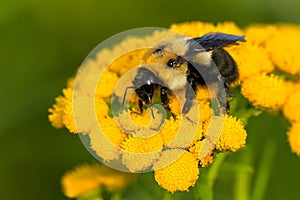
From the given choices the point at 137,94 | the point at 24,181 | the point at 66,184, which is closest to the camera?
the point at 137,94

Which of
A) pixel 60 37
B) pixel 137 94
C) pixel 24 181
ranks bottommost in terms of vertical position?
pixel 24 181

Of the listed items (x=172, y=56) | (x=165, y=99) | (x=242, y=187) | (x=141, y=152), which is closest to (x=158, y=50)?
(x=172, y=56)

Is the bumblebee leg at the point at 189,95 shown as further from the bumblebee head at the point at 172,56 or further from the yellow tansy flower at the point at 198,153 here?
the yellow tansy flower at the point at 198,153

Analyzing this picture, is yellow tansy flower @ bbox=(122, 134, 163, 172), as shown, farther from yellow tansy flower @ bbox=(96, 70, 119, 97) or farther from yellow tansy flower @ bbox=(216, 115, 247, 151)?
yellow tansy flower @ bbox=(96, 70, 119, 97)

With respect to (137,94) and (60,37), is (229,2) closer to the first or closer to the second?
(60,37)

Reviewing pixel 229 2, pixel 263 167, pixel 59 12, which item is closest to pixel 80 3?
pixel 59 12

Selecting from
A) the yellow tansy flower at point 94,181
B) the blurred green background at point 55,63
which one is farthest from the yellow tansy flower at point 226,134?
the blurred green background at point 55,63

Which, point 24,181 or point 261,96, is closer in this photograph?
point 261,96

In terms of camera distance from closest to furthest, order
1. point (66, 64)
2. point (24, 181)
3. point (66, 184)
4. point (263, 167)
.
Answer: point (66, 184), point (263, 167), point (24, 181), point (66, 64)

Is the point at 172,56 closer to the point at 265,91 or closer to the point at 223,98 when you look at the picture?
the point at 223,98
